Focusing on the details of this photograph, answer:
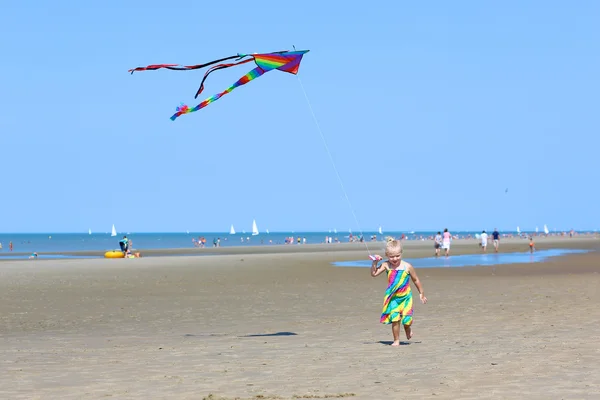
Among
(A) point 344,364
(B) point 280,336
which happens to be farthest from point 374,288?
(A) point 344,364

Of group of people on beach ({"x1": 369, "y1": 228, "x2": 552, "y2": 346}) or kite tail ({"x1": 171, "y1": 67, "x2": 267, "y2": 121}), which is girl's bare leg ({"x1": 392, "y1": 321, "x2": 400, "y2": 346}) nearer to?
group of people on beach ({"x1": 369, "y1": 228, "x2": 552, "y2": 346})

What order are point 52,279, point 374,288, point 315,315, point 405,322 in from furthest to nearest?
point 52,279 → point 374,288 → point 315,315 → point 405,322

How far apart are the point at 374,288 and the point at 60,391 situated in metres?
17.2

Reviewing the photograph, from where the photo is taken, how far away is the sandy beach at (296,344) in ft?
30.9

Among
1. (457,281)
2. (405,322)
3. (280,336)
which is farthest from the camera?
(457,281)

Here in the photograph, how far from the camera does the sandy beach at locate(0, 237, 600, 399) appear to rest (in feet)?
30.9

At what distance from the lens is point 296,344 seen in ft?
43.2

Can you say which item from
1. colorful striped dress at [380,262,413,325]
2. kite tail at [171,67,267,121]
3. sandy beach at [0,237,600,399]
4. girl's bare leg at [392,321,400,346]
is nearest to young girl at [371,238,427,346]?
colorful striped dress at [380,262,413,325]

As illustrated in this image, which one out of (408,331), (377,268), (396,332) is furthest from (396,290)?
(396,332)

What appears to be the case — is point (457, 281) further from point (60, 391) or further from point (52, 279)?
point (60, 391)

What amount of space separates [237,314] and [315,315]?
175 centimetres

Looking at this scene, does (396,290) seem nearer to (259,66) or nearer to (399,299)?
(399,299)

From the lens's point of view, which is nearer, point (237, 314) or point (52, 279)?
point (237, 314)

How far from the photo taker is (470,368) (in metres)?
10.5
